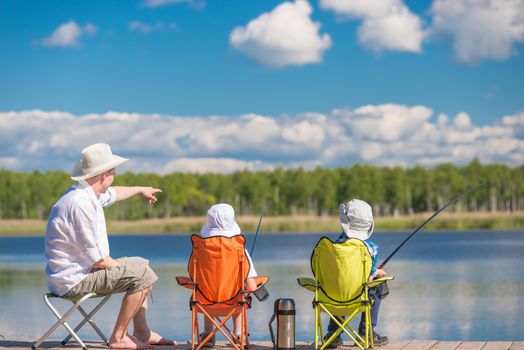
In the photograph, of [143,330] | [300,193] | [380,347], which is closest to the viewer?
[143,330]

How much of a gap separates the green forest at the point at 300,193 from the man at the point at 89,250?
64170 mm

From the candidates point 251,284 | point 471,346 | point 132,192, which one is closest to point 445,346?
point 471,346

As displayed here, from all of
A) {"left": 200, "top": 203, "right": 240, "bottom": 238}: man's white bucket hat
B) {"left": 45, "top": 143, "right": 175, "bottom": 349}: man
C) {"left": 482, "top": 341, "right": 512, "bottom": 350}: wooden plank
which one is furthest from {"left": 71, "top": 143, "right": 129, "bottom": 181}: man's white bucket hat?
{"left": 482, "top": 341, "right": 512, "bottom": 350}: wooden plank

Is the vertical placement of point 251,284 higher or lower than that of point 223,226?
lower

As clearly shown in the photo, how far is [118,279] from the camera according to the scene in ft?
17.2

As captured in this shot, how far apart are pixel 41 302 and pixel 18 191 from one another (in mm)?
60263

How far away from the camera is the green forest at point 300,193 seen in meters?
70.1

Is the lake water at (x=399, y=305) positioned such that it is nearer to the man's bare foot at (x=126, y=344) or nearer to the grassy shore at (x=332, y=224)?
the man's bare foot at (x=126, y=344)

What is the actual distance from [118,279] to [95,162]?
71 cm

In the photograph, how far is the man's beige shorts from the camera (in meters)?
5.25

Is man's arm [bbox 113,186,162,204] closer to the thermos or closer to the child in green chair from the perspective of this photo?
the thermos

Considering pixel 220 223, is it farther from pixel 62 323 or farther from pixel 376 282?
pixel 62 323

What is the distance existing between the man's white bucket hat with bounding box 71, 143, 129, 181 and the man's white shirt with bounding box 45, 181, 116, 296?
0.21 ft

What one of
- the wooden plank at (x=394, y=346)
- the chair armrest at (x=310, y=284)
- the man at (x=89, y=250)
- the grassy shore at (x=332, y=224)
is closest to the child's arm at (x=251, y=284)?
the chair armrest at (x=310, y=284)
